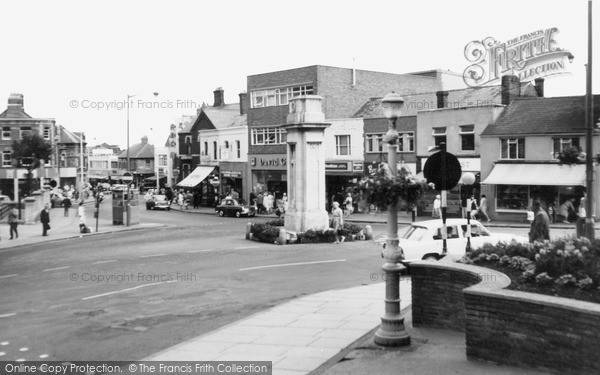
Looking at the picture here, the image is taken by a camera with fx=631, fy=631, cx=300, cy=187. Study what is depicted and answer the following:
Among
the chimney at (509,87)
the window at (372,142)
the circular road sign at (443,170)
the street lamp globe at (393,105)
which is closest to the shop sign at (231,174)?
the window at (372,142)

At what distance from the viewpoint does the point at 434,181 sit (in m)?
11.3

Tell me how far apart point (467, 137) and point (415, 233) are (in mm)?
23414

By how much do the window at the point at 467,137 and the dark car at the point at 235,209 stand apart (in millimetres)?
16126

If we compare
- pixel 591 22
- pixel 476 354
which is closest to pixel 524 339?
pixel 476 354

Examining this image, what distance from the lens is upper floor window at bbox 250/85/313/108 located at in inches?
2044

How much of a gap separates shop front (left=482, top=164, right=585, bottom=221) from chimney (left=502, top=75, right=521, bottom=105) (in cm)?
491

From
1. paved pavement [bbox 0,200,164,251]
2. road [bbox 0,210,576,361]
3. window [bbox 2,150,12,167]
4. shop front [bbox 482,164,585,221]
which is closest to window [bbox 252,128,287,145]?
paved pavement [bbox 0,200,164,251]

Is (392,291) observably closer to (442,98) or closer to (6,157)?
(442,98)

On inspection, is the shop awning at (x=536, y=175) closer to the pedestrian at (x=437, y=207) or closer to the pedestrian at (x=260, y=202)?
the pedestrian at (x=437, y=207)

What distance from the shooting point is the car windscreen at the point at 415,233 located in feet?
60.6

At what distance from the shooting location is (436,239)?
18297mm

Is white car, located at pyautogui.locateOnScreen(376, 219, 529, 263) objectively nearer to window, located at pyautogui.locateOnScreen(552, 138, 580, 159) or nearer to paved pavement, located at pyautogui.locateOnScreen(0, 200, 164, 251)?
window, located at pyautogui.locateOnScreen(552, 138, 580, 159)

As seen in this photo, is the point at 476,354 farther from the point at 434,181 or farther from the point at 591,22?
the point at 591,22

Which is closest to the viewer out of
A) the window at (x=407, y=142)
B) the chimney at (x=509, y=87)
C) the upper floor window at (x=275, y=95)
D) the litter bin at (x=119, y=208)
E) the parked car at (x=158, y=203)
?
the chimney at (x=509, y=87)
